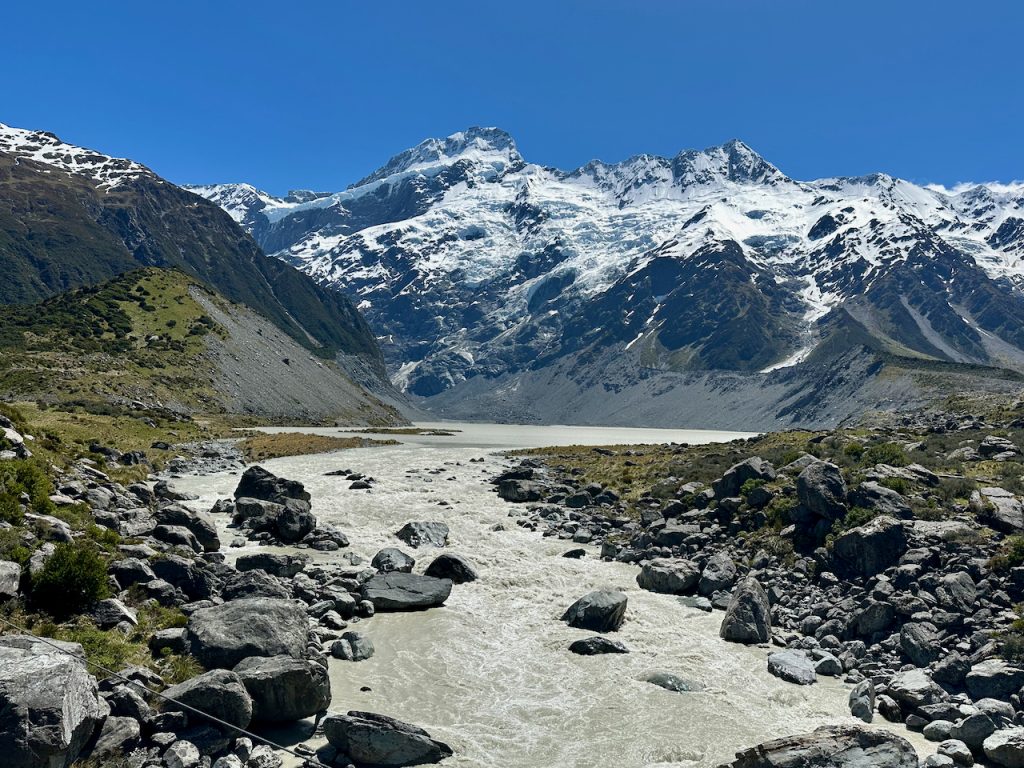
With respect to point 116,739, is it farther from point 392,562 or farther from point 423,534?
point 423,534

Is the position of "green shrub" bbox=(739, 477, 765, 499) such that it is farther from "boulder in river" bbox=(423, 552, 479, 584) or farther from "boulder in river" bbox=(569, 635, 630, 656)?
"boulder in river" bbox=(569, 635, 630, 656)

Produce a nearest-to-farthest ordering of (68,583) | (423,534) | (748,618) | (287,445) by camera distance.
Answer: (68,583) → (748,618) → (423,534) → (287,445)

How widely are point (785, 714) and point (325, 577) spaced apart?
65.6 feet

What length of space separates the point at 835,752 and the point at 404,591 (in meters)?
18.6

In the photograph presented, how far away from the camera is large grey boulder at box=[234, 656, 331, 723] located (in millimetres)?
18281

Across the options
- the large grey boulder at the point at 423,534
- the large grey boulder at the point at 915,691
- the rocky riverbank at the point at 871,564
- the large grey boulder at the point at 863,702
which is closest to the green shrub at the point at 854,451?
the rocky riverbank at the point at 871,564

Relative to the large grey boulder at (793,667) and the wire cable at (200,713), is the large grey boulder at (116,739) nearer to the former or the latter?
the wire cable at (200,713)

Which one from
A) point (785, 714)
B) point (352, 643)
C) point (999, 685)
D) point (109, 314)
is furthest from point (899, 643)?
point (109, 314)

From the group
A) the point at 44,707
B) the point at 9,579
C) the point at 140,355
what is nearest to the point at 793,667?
the point at 44,707

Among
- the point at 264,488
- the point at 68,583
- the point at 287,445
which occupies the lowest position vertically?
the point at 287,445

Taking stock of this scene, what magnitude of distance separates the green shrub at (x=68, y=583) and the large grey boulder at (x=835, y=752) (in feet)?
61.3

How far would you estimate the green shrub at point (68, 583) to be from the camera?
2066 cm

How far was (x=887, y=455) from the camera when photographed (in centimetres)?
4769

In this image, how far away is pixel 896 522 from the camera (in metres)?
34.2
